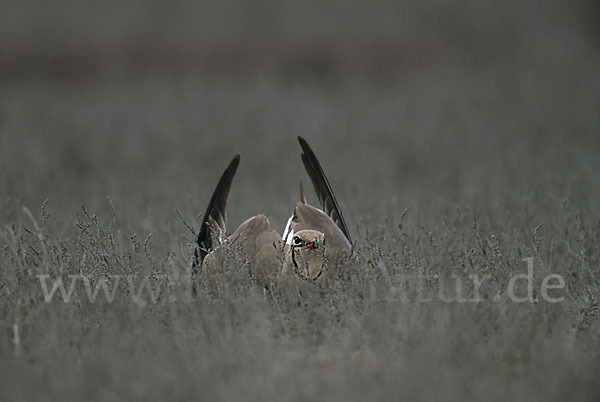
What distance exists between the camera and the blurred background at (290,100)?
6.72 meters

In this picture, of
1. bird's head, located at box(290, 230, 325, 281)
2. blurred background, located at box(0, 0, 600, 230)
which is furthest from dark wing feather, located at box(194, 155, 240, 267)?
blurred background, located at box(0, 0, 600, 230)

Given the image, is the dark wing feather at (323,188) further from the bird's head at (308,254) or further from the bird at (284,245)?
the bird's head at (308,254)

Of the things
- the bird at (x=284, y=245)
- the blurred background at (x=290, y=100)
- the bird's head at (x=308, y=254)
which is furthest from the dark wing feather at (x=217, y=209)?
the blurred background at (x=290, y=100)

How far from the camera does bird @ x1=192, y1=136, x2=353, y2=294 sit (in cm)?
361

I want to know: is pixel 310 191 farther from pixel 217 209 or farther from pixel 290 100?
pixel 290 100

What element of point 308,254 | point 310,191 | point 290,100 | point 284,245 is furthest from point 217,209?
point 290,100

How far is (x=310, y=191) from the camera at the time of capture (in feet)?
23.1

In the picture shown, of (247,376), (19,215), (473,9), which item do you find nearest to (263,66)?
(473,9)

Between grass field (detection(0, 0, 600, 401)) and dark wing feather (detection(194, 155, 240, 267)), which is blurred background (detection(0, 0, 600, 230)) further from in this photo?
dark wing feather (detection(194, 155, 240, 267))

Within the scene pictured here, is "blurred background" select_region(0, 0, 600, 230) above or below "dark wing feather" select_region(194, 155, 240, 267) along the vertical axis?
above

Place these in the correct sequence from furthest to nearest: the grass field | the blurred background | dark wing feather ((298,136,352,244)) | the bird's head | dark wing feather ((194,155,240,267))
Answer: the blurred background → dark wing feather ((298,136,352,244)) → dark wing feather ((194,155,240,267)) → the bird's head → the grass field

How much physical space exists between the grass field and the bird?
13 centimetres

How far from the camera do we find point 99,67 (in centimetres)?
1105

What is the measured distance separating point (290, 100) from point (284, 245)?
21.1 ft
